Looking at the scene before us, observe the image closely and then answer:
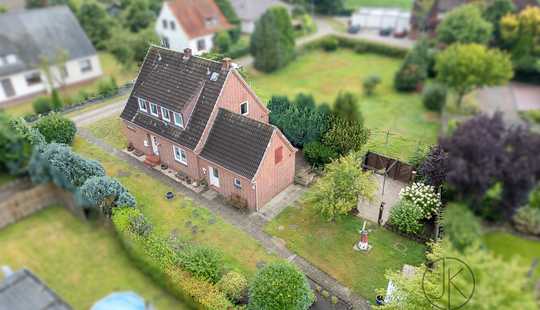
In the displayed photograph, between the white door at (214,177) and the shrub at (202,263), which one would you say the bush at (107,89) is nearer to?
the white door at (214,177)

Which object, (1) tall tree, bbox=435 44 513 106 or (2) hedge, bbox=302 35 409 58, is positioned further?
(2) hedge, bbox=302 35 409 58

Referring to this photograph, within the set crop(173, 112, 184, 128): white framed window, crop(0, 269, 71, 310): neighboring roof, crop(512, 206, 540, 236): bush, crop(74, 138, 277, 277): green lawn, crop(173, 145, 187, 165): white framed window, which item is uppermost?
crop(512, 206, 540, 236): bush

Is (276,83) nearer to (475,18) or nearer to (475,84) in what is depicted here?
(475,84)

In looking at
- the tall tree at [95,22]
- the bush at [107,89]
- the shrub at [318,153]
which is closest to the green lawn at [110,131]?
the bush at [107,89]

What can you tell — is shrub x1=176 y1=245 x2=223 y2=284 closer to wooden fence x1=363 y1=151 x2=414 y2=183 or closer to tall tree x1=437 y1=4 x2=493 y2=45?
wooden fence x1=363 y1=151 x2=414 y2=183

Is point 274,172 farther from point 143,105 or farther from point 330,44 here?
point 330,44

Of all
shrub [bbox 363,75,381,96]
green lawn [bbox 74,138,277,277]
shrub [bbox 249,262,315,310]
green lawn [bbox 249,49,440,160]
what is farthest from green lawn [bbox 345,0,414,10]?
shrub [bbox 249,262,315,310]

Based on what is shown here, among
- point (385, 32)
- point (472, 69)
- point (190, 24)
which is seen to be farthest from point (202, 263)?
point (385, 32)
